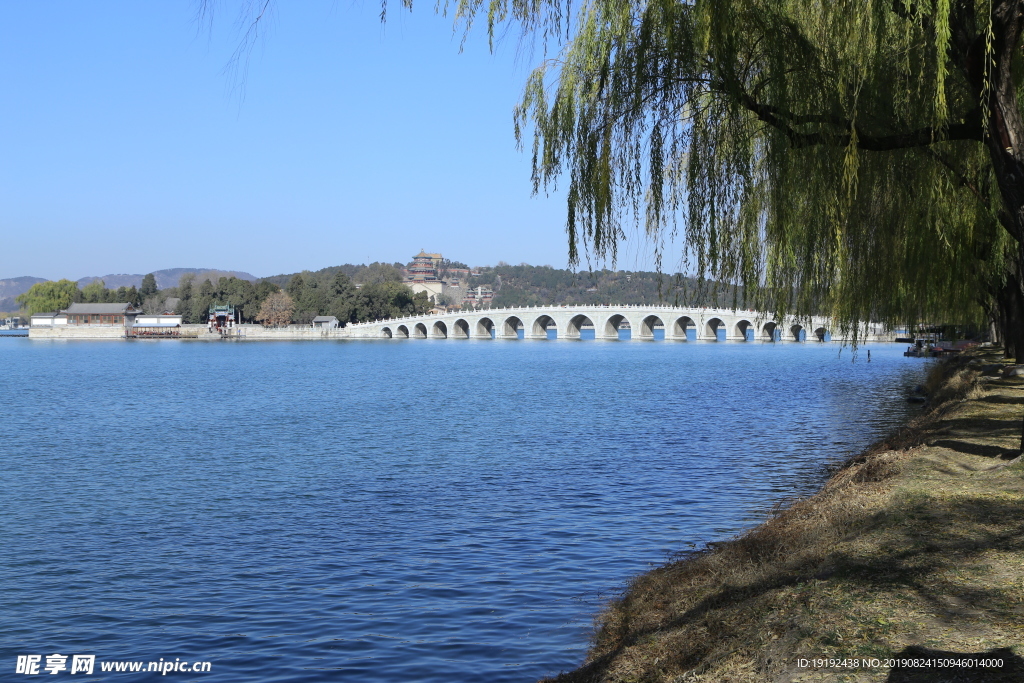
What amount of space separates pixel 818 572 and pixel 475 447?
1579 centimetres

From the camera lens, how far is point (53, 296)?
160250 millimetres

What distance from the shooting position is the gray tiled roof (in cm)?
14600

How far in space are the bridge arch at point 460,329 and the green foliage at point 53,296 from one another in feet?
226

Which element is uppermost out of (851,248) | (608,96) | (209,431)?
(608,96)

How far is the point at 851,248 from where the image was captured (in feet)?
39.6

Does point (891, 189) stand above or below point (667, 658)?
above

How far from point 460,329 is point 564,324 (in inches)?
774

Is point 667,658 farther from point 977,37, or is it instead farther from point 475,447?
point 475,447

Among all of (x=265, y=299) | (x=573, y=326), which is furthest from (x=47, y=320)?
(x=573, y=326)

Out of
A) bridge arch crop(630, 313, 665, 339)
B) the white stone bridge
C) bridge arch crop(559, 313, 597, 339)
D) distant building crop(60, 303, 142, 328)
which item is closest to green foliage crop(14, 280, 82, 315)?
distant building crop(60, 303, 142, 328)

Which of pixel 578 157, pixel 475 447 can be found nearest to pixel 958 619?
pixel 578 157

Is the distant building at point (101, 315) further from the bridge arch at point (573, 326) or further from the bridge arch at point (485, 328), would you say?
the bridge arch at point (573, 326)

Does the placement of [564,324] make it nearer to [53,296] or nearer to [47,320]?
[47,320]

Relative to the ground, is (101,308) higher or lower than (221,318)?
higher
